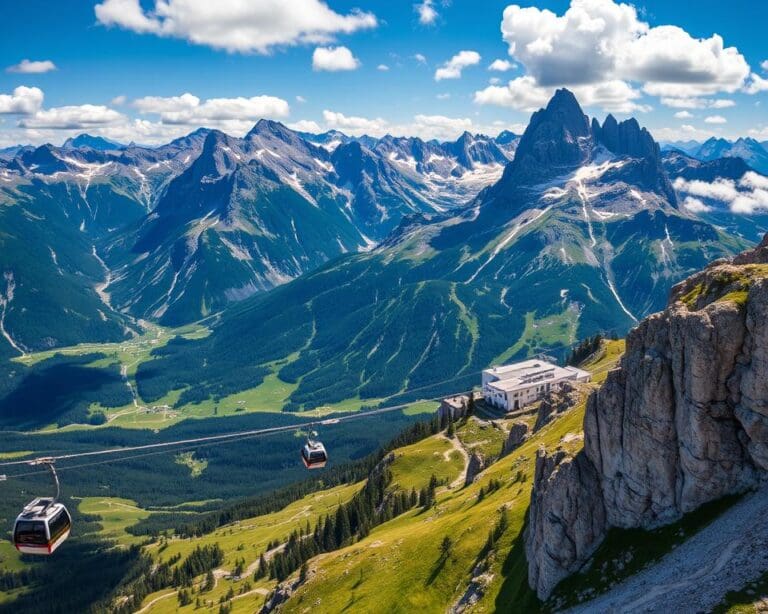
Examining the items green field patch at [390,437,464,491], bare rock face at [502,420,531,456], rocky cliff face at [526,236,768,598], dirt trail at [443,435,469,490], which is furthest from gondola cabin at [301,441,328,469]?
green field patch at [390,437,464,491]

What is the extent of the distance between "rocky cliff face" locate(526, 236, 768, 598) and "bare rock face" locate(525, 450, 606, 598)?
11 cm

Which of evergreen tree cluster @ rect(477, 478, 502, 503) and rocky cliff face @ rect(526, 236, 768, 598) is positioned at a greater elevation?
rocky cliff face @ rect(526, 236, 768, 598)

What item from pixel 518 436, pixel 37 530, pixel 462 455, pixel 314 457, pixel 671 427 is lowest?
pixel 462 455

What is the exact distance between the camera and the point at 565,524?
71000 millimetres

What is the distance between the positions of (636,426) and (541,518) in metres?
16.9

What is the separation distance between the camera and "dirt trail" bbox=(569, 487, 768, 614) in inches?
1973

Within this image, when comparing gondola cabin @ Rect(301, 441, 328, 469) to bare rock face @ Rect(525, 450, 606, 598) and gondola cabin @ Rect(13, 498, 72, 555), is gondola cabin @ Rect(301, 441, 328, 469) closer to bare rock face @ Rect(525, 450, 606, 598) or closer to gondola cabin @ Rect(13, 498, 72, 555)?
gondola cabin @ Rect(13, 498, 72, 555)

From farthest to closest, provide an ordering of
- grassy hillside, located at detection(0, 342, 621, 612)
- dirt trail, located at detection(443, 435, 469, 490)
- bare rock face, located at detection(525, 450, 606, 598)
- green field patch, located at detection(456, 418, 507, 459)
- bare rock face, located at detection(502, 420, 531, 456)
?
green field patch, located at detection(456, 418, 507, 459)
dirt trail, located at detection(443, 435, 469, 490)
bare rock face, located at detection(502, 420, 531, 456)
grassy hillside, located at detection(0, 342, 621, 612)
bare rock face, located at detection(525, 450, 606, 598)

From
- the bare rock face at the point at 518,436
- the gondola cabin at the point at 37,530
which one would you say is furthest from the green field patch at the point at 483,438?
the gondola cabin at the point at 37,530

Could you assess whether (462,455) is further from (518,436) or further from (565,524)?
(565,524)

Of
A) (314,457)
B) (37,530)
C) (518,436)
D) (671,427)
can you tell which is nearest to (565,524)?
(671,427)

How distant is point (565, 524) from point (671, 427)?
16.6 meters

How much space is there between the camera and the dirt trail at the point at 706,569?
5012 centimetres

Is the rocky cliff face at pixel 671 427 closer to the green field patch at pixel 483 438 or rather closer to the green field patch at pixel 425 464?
the green field patch at pixel 425 464
